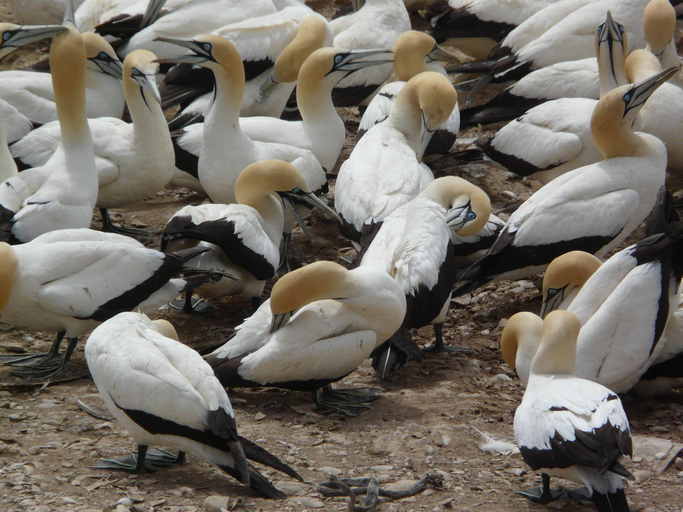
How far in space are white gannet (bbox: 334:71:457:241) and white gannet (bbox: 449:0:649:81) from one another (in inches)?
51.6

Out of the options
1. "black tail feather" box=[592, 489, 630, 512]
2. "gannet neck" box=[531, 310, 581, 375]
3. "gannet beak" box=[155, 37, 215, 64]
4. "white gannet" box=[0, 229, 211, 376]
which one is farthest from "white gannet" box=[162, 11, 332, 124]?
"black tail feather" box=[592, 489, 630, 512]

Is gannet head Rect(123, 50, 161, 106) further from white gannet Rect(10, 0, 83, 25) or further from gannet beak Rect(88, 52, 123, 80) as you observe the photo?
white gannet Rect(10, 0, 83, 25)

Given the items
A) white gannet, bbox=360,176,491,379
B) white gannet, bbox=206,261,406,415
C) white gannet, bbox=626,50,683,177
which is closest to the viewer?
white gannet, bbox=206,261,406,415

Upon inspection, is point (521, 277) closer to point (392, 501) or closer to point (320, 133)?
point (320, 133)

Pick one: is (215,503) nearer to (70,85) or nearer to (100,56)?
(70,85)

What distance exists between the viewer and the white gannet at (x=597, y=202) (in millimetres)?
6875

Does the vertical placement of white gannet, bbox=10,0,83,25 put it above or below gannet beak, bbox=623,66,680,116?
below

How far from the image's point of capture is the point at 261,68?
8.95 m

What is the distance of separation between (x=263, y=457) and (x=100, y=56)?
4033 mm

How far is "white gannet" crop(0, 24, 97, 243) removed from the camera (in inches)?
267

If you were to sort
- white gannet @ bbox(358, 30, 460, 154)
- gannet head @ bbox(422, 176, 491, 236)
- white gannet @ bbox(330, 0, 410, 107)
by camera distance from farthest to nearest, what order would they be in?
white gannet @ bbox(330, 0, 410, 107)
white gannet @ bbox(358, 30, 460, 154)
gannet head @ bbox(422, 176, 491, 236)

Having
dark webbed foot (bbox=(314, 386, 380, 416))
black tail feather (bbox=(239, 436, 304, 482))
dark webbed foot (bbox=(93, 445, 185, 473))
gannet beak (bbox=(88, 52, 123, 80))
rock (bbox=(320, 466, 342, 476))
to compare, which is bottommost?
dark webbed foot (bbox=(314, 386, 380, 416))

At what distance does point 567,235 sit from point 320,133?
1.77 meters

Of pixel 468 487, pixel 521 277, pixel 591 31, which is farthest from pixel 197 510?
pixel 591 31
